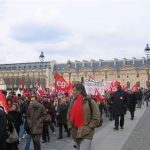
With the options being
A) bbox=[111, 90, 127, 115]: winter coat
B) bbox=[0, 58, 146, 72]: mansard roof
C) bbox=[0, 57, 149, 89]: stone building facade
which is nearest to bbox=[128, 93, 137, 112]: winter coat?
bbox=[111, 90, 127, 115]: winter coat

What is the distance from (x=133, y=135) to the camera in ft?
50.3

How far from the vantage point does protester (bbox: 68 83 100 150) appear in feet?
25.6

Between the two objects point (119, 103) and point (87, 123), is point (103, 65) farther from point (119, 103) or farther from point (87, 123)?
point (87, 123)

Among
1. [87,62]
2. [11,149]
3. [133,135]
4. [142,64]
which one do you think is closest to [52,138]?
[133,135]

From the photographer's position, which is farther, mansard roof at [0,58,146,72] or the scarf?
mansard roof at [0,58,146,72]

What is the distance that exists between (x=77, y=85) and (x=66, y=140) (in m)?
6.97

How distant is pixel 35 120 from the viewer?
1093cm

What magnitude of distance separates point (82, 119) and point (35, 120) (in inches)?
128

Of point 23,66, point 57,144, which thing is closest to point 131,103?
point 57,144

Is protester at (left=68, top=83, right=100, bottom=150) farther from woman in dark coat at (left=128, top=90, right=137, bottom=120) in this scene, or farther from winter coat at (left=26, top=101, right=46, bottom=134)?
woman in dark coat at (left=128, top=90, right=137, bottom=120)

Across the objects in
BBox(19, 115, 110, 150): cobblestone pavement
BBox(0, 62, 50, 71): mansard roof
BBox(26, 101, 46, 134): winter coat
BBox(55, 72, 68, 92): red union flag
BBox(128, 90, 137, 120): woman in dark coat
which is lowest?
BBox(19, 115, 110, 150): cobblestone pavement

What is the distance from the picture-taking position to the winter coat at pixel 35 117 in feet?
35.3

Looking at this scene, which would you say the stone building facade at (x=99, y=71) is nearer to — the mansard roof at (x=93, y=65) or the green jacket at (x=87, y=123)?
the mansard roof at (x=93, y=65)

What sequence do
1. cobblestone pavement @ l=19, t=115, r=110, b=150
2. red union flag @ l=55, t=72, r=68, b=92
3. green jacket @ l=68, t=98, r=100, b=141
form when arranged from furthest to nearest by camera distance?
red union flag @ l=55, t=72, r=68, b=92 < cobblestone pavement @ l=19, t=115, r=110, b=150 < green jacket @ l=68, t=98, r=100, b=141
